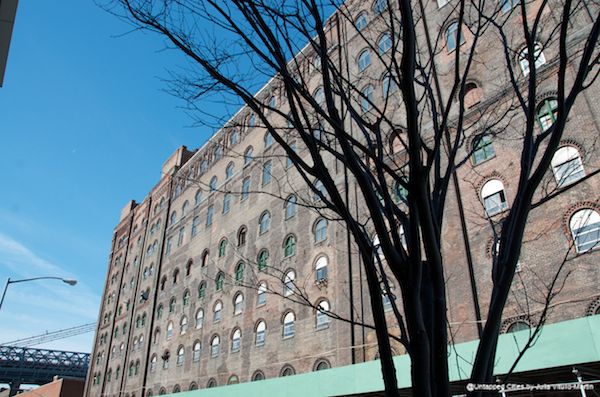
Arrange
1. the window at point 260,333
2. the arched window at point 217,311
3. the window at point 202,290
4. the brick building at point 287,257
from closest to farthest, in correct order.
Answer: the brick building at point 287,257 → the window at point 260,333 → the arched window at point 217,311 → the window at point 202,290

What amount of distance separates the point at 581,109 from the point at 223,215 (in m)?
22.4

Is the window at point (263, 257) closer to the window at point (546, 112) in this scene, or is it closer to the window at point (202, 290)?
the window at point (202, 290)

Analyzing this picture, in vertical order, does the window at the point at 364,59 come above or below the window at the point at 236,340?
above

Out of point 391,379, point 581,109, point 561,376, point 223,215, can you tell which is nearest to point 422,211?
point 391,379

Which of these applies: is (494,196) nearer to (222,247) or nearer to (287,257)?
(287,257)

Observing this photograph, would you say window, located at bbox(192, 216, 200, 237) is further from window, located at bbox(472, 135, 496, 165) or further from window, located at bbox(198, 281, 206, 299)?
window, located at bbox(472, 135, 496, 165)

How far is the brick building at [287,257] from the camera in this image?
1462 cm

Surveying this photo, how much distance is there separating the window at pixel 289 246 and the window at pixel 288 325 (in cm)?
311

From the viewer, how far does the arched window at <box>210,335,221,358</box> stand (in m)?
27.3

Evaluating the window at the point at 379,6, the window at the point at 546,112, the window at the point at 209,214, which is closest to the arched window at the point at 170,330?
the window at the point at 209,214

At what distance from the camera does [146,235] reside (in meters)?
44.8

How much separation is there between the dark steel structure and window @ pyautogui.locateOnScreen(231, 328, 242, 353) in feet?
159

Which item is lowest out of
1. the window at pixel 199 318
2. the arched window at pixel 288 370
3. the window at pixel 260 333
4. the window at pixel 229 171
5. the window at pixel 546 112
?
the arched window at pixel 288 370

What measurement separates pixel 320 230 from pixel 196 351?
1221 cm
